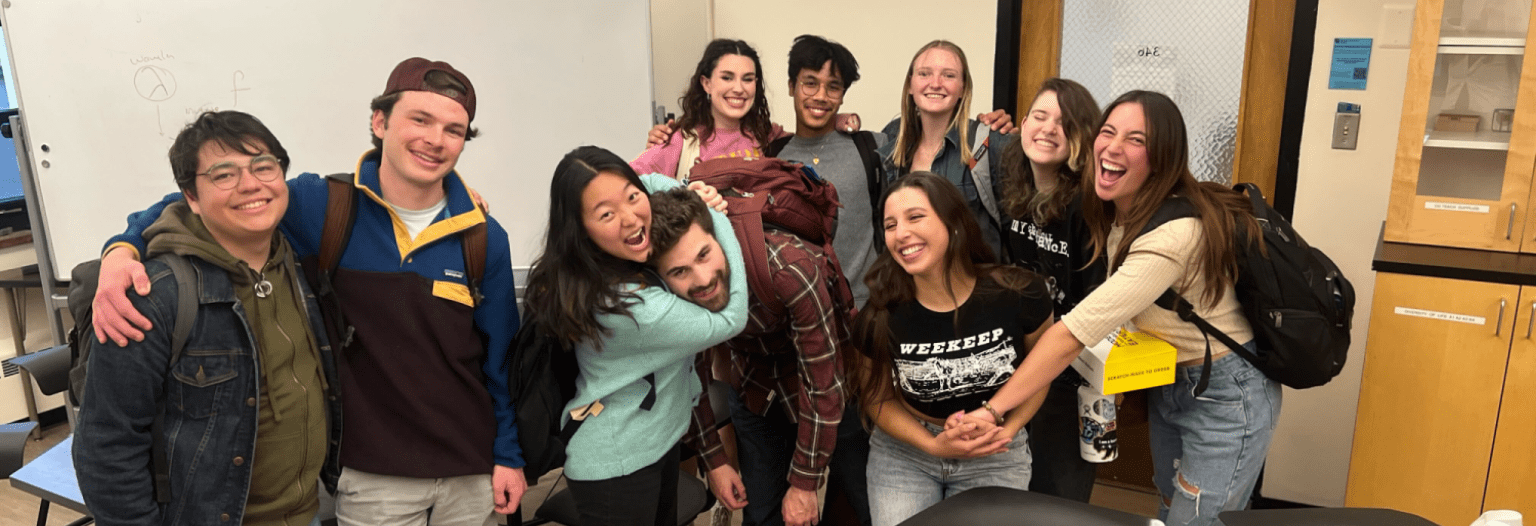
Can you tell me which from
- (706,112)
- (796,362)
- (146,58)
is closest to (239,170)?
(796,362)

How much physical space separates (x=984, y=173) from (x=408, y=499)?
147 centimetres

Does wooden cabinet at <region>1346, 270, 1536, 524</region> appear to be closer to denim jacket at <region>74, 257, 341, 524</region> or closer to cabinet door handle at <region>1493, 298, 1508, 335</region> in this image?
cabinet door handle at <region>1493, 298, 1508, 335</region>

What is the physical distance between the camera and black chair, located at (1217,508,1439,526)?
125cm

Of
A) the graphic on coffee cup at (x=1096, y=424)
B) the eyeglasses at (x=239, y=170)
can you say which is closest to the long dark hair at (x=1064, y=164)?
the graphic on coffee cup at (x=1096, y=424)

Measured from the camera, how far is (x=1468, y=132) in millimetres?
2559

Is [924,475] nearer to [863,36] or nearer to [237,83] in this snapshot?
[863,36]

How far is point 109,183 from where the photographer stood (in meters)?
3.15

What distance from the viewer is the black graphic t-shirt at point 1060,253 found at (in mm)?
2102

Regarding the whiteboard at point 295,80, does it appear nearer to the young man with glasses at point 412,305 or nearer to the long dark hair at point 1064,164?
the young man with glasses at point 412,305

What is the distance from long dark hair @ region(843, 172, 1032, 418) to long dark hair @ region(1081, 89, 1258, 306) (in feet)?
0.86

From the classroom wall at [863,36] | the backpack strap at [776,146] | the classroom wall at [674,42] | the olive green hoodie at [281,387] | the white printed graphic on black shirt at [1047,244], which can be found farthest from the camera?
the classroom wall at [674,42]

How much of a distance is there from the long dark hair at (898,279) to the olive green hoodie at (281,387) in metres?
1.00

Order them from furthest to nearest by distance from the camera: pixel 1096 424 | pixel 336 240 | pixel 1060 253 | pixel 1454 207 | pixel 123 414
Result: 1. pixel 1454 207
2. pixel 1060 253
3. pixel 1096 424
4. pixel 336 240
5. pixel 123 414

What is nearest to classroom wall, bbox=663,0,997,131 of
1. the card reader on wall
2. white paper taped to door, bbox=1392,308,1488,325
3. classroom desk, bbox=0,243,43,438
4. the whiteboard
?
the whiteboard
